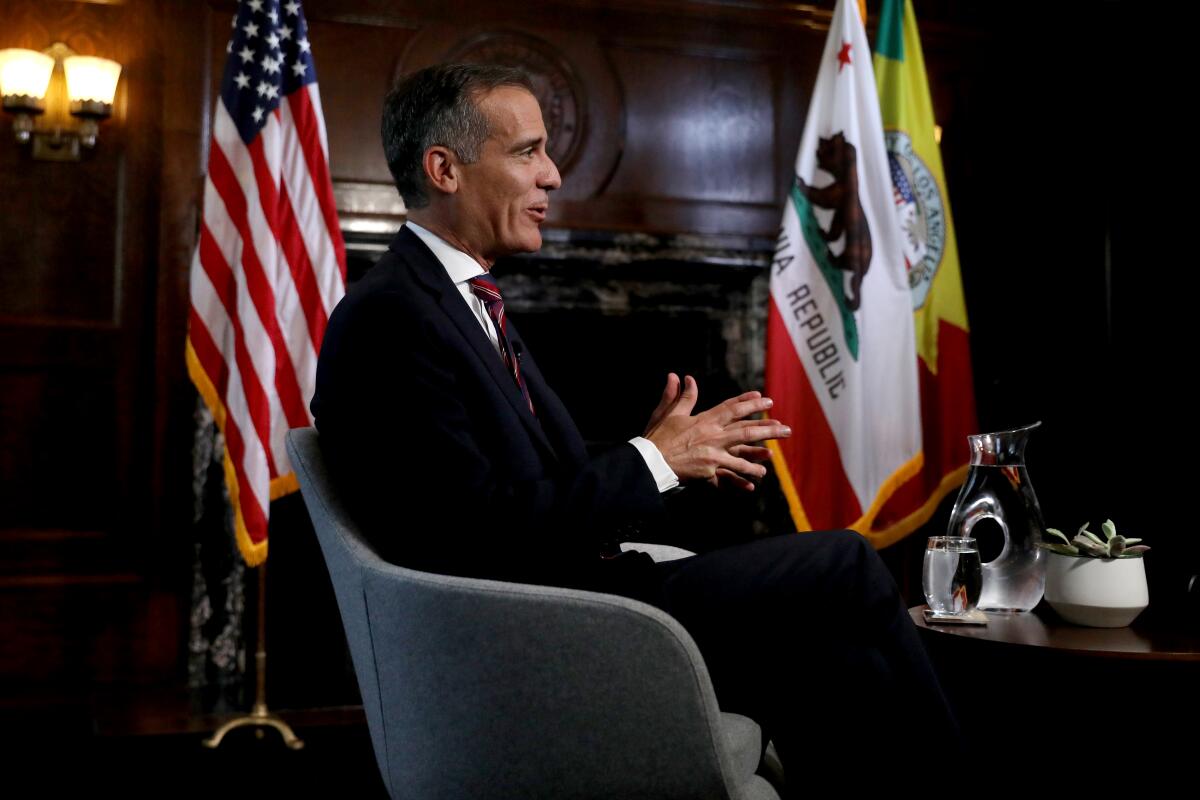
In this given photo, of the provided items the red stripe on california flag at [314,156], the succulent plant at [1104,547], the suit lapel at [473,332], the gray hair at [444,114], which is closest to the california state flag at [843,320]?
the red stripe on california flag at [314,156]

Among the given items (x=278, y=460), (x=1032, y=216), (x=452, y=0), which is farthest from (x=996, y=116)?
(x=278, y=460)

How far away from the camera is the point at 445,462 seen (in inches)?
58.4

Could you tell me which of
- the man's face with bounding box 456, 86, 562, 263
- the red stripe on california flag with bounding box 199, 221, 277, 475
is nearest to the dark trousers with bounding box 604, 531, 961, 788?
the man's face with bounding box 456, 86, 562, 263

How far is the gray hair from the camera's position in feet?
6.13

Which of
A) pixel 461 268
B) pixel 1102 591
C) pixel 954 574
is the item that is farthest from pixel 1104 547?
pixel 461 268

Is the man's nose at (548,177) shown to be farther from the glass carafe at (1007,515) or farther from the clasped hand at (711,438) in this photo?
the glass carafe at (1007,515)

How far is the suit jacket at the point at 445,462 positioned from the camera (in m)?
1.49

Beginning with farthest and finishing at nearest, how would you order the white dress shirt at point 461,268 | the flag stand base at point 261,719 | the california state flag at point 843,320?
the california state flag at point 843,320, the flag stand base at point 261,719, the white dress shirt at point 461,268

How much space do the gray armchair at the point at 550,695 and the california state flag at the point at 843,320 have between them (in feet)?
7.28

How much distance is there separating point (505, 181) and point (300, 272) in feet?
4.98

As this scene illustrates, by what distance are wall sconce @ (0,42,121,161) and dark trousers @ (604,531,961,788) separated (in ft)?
9.37

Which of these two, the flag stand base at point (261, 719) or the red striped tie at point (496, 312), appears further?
the flag stand base at point (261, 719)

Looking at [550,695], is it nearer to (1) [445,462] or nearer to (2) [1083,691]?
(1) [445,462]

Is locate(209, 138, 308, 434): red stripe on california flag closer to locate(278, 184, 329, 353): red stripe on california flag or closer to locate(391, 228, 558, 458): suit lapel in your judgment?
locate(278, 184, 329, 353): red stripe on california flag
